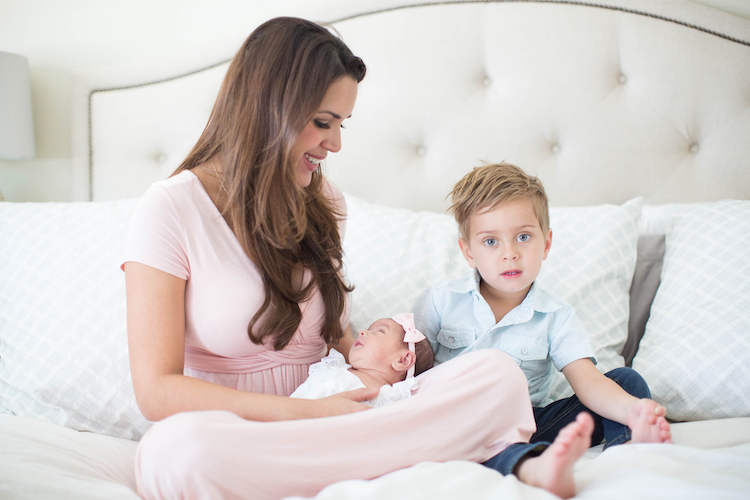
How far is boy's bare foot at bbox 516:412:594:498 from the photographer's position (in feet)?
2.34

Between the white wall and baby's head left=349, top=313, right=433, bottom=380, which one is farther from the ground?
the white wall

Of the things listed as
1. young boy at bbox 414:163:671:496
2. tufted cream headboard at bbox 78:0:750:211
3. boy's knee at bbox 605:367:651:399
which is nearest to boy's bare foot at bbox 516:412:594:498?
young boy at bbox 414:163:671:496

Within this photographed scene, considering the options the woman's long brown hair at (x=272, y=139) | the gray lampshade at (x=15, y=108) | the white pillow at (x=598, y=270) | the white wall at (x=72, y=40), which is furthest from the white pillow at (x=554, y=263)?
the gray lampshade at (x=15, y=108)

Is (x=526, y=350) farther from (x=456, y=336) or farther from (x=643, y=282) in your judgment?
(x=643, y=282)

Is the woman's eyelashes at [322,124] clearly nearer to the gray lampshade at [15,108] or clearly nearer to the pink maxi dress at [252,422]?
the pink maxi dress at [252,422]

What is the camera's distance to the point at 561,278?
1.35 metres

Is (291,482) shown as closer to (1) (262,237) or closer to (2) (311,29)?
(1) (262,237)

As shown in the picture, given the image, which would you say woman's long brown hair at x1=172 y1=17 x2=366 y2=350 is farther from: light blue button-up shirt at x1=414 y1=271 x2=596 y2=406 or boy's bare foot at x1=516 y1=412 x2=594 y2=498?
boy's bare foot at x1=516 y1=412 x2=594 y2=498

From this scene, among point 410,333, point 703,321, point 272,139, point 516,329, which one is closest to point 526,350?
point 516,329

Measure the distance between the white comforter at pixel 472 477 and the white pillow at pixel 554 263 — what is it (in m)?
0.42

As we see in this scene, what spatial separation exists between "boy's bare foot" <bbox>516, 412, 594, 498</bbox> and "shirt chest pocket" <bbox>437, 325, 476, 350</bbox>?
18.6 inches

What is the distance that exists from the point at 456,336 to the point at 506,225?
30cm

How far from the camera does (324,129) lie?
1030mm

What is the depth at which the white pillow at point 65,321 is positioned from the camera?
114cm
